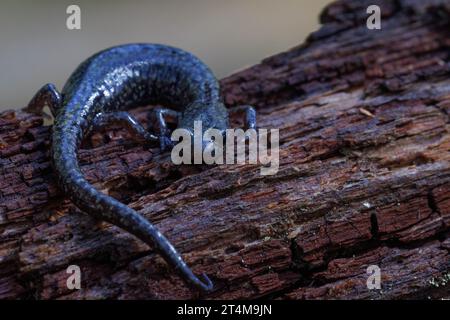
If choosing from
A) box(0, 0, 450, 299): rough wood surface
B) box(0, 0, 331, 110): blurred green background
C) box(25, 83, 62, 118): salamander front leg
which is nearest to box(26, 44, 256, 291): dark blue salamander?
box(25, 83, 62, 118): salamander front leg

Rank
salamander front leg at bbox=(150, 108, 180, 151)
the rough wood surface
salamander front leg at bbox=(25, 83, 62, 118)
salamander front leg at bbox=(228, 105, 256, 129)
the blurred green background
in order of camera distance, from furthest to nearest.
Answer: the blurred green background, salamander front leg at bbox=(25, 83, 62, 118), salamander front leg at bbox=(228, 105, 256, 129), salamander front leg at bbox=(150, 108, 180, 151), the rough wood surface

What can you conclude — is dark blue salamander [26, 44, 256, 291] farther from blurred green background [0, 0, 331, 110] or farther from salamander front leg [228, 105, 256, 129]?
blurred green background [0, 0, 331, 110]

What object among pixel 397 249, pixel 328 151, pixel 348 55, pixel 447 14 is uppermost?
pixel 447 14

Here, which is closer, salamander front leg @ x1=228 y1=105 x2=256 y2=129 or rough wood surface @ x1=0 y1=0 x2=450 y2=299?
rough wood surface @ x1=0 y1=0 x2=450 y2=299

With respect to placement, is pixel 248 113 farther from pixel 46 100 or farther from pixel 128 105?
pixel 46 100
